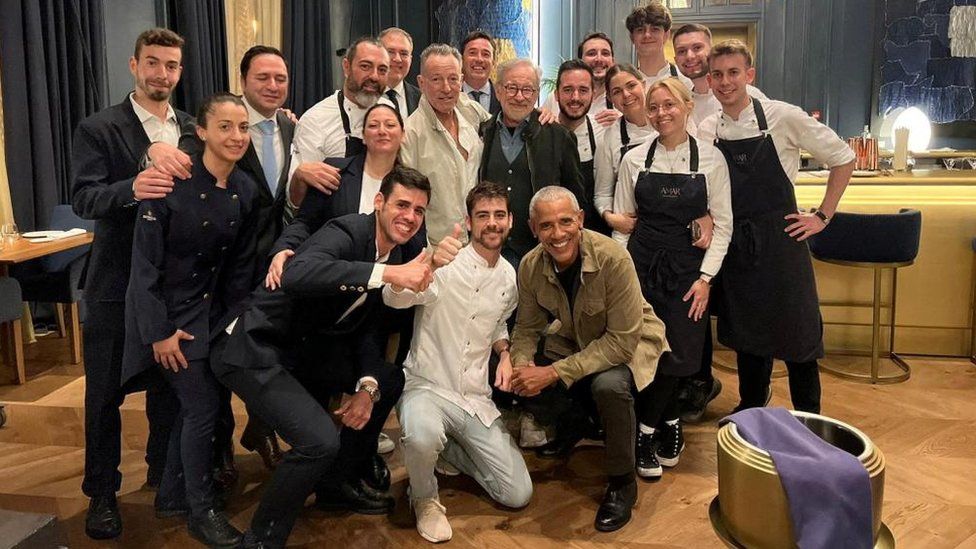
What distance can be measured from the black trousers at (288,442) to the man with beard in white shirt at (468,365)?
341 mm

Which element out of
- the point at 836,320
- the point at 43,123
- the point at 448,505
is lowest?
the point at 448,505

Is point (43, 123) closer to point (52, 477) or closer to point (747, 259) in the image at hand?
point (52, 477)

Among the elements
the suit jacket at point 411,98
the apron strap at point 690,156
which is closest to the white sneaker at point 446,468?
the apron strap at point 690,156

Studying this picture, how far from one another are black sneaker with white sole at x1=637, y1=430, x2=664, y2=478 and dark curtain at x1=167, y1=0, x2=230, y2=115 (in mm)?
3516

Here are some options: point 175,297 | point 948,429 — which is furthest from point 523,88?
point 948,429

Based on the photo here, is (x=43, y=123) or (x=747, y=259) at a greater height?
(x=43, y=123)

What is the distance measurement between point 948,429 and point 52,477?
3.47m

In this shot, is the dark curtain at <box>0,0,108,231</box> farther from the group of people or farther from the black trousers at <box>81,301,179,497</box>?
the black trousers at <box>81,301,179,497</box>

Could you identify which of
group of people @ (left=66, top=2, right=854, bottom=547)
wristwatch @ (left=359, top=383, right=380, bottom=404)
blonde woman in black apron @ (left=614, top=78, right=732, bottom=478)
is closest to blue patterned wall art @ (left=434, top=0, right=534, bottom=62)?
group of people @ (left=66, top=2, right=854, bottom=547)

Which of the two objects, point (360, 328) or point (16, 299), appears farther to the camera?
point (16, 299)

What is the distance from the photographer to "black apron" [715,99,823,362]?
283cm

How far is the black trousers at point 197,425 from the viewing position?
2.39 m

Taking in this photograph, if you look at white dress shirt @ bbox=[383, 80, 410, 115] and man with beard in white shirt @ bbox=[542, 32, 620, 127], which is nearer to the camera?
white dress shirt @ bbox=[383, 80, 410, 115]

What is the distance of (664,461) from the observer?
2.97 meters
